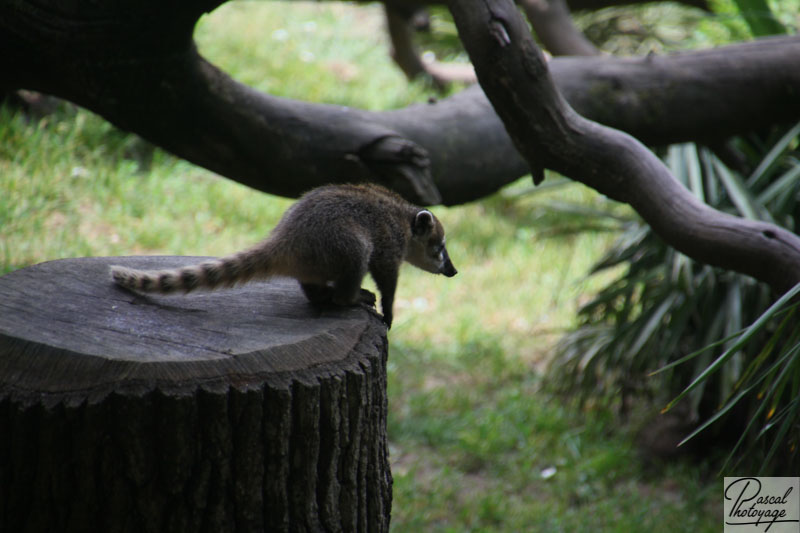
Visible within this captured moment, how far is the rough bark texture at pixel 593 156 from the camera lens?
2850 mm

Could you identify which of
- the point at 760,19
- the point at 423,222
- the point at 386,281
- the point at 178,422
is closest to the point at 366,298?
the point at 386,281

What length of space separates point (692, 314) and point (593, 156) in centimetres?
223

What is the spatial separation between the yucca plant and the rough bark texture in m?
1.52

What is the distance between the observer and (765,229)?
2855 mm

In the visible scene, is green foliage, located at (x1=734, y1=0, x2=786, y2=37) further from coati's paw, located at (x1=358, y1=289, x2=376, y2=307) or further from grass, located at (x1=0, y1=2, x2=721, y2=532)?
coati's paw, located at (x1=358, y1=289, x2=376, y2=307)

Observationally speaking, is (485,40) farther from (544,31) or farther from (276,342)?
(544,31)

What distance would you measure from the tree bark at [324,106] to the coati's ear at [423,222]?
1.02 feet

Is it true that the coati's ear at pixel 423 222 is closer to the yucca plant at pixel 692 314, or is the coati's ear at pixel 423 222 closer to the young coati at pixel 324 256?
the young coati at pixel 324 256

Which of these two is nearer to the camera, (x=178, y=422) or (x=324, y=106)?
(x=178, y=422)

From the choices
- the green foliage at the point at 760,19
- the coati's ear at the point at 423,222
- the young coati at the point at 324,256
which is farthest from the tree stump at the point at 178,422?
the green foliage at the point at 760,19

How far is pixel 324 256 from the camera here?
260 centimetres

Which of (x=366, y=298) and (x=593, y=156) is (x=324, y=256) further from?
(x=593, y=156)

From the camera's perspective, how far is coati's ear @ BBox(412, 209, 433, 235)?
314 cm

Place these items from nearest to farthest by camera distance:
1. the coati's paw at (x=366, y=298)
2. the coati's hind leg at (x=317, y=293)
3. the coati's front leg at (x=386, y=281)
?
1. the coati's hind leg at (x=317, y=293)
2. the coati's paw at (x=366, y=298)
3. the coati's front leg at (x=386, y=281)
